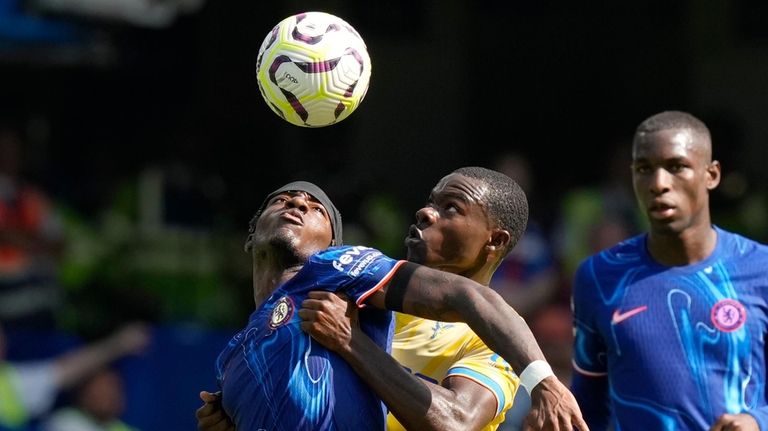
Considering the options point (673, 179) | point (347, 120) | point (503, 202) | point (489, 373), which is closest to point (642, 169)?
point (673, 179)

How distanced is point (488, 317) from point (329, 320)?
0.59 m

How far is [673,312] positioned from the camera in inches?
236

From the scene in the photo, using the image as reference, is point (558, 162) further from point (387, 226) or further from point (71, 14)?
point (71, 14)

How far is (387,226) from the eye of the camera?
11359 millimetres

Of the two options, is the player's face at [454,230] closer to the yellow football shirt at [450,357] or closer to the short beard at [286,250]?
the yellow football shirt at [450,357]

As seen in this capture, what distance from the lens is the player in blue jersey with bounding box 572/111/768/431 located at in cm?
586

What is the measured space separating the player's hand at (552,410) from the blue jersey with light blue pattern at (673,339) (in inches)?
63.2

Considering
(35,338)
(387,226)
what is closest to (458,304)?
(35,338)

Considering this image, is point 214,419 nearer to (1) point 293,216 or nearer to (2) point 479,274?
(1) point 293,216

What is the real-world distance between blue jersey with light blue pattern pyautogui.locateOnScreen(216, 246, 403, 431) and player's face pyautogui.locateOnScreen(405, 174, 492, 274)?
46cm

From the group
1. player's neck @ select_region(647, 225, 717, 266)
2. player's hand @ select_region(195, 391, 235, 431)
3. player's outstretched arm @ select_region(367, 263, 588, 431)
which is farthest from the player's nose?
player's neck @ select_region(647, 225, 717, 266)

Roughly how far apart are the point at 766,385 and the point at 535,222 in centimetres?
487

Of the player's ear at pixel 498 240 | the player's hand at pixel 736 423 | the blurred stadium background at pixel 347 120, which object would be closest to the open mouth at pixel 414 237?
the player's ear at pixel 498 240

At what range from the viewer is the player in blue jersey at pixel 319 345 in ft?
15.1
